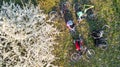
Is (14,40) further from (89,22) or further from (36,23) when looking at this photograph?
(89,22)

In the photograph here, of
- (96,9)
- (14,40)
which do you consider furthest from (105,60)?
(14,40)

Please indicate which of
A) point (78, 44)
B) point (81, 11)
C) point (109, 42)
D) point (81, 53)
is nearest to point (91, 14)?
point (81, 11)

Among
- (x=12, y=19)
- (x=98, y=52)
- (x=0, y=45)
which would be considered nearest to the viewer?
(x=0, y=45)

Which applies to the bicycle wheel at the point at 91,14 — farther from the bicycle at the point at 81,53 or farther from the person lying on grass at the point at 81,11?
the bicycle at the point at 81,53

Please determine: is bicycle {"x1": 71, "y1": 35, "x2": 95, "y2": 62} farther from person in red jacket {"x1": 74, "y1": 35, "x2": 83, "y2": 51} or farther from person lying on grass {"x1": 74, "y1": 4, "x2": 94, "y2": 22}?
person lying on grass {"x1": 74, "y1": 4, "x2": 94, "y2": 22}

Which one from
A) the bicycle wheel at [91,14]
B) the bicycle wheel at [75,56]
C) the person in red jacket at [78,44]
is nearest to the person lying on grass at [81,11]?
the bicycle wheel at [91,14]

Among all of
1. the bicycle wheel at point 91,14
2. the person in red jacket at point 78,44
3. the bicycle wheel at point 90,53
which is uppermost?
the bicycle wheel at point 91,14

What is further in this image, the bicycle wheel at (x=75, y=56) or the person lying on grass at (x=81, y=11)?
the person lying on grass at (x=81, y=11)

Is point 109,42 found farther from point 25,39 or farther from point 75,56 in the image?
point 25,39

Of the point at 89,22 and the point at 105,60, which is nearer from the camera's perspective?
the point at 105,60
